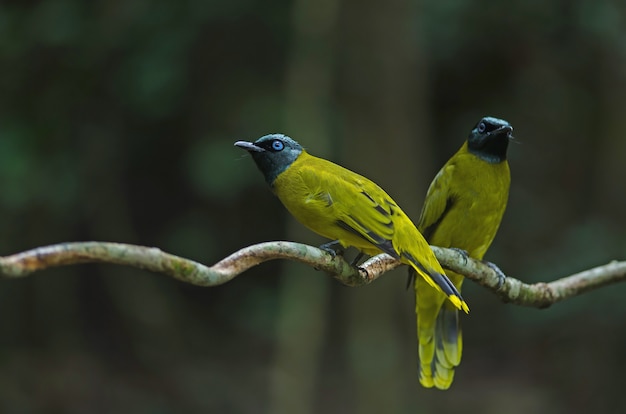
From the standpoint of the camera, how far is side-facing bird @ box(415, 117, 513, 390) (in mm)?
4285

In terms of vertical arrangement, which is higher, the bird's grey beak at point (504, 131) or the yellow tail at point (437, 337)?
the bird's grey beak at point (504, 131)

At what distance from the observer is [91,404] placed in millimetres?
8469

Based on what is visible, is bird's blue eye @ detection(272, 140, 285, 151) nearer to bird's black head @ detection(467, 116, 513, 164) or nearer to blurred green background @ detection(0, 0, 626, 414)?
bird's black head @ detection(467, 116, 513, 164)

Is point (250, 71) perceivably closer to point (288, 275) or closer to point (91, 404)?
point (288, 275)

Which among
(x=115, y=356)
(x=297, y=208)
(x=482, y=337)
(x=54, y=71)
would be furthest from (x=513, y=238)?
(x=297, y=208)

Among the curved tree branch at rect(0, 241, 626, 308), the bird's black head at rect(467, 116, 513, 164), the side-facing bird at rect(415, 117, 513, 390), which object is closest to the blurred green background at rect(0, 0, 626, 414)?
the side-facing bird at rect(415, 117, 513, 390)

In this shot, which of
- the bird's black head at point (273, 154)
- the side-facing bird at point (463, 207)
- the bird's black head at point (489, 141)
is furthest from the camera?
the side-facing bird at point (463, 207)

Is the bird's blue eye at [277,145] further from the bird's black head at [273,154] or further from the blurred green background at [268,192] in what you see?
the blurred green background at [268,192]

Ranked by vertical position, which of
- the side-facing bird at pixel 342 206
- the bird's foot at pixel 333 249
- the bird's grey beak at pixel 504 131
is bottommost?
the bird's foot at pixel 333 249

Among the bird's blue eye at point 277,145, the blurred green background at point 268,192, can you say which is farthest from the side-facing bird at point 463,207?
the blurred green background at point 268,192

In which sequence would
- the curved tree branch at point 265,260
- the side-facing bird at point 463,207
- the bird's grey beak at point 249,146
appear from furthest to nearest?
the side-facing bird at point 463,207, the bird's grey beak at point 249,146, the curved tree branch at point 265,260

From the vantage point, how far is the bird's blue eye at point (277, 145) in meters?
3.51

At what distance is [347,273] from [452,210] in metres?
1.42

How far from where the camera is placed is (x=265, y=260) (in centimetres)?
259
